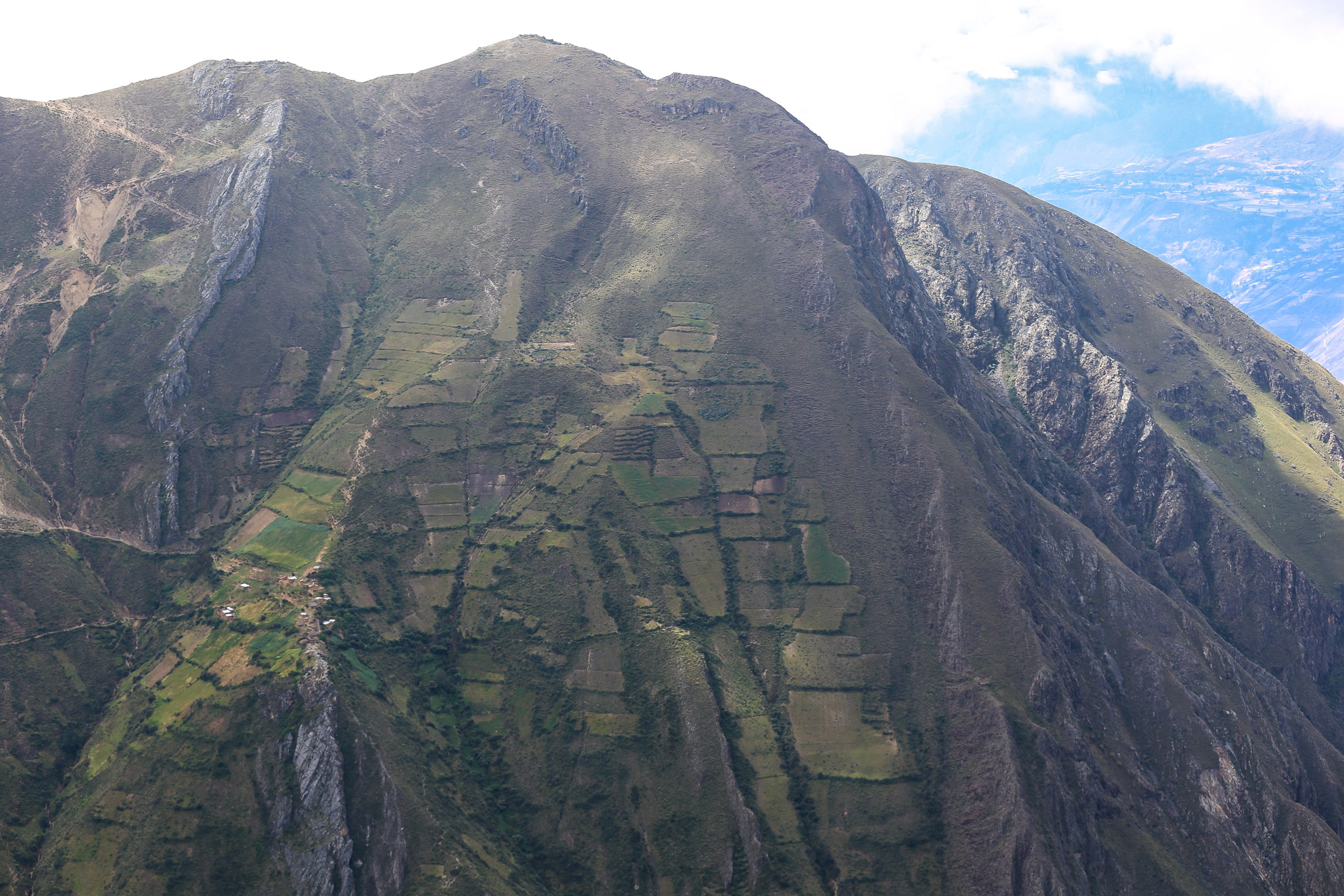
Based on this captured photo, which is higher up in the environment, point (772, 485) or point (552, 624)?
point (772, 485)

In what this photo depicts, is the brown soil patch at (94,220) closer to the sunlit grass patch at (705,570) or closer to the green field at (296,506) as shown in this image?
the green field at (296,506)

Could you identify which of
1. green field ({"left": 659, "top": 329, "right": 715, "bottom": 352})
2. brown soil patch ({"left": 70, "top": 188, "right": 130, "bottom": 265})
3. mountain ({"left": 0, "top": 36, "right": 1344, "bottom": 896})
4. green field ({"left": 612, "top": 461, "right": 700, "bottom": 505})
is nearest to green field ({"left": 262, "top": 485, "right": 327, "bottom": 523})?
mountain ({"left": 0, "top": 36, "right": 1344, "bottom": 896})

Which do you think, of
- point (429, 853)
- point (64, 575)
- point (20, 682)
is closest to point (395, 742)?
point (429, 853)

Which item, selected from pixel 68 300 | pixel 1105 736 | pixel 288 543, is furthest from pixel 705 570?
pixel 68 300

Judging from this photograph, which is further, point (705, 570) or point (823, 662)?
point (705, 570)

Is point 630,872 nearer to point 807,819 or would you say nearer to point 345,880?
point 807,819

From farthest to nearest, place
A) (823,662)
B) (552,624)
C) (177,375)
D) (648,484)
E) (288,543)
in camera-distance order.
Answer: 1. (177,375)
2. (648,484)
3. (288,543)
4. (823,662)
5. (552,624)

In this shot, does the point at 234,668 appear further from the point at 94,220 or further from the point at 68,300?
the point at 94,220

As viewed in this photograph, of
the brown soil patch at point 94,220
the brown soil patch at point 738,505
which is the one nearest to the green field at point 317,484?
the brown soil patch at point 738,505
